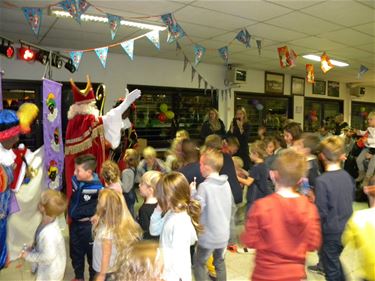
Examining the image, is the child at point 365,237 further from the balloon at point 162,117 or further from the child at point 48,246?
the balloon at point 162,117

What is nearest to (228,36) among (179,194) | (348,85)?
(179,194)

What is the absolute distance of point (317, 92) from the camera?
1032cm

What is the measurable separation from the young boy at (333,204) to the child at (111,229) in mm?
1314

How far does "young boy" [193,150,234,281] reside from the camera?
227cm

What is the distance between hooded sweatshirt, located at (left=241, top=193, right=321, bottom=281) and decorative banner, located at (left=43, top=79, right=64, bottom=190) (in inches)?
95.6

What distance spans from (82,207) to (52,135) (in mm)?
1314

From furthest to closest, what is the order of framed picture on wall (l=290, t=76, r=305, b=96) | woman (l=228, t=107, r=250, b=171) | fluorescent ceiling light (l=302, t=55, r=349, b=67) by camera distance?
framed picture on wall (l=290, t=76, r=305, b=96), fluorescent ceiling light (l=302, t=55, r=349, b=67), woman (l=228, t=107, r=250, b=171)

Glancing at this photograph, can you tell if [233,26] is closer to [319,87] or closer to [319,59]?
[319,59]

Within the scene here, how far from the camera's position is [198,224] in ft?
6.72

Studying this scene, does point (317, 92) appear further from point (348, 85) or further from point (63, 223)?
point (63, 223)

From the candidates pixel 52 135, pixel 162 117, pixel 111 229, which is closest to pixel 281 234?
pixel 111 229

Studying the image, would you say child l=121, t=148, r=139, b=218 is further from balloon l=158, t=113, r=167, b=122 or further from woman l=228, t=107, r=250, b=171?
balloon l=158, t=113, r=167, b=122

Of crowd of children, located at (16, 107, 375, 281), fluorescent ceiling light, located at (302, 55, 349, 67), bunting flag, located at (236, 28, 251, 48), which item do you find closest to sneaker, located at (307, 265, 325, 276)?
crowd of children, located at (16, 107, 375, 281)

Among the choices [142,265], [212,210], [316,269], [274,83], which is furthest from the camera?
[274,83]
